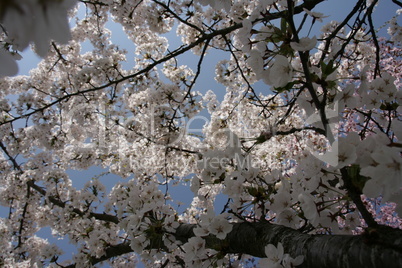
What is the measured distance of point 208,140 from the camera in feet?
20.0

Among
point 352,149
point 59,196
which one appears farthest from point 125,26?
point 352,149

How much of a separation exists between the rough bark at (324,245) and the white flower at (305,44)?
0.83 metres

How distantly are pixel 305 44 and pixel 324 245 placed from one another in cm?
97

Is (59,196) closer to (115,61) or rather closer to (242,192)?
(115,61)

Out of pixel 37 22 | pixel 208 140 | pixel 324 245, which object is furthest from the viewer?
pixel 208 140

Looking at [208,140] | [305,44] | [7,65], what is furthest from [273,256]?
[208,140]

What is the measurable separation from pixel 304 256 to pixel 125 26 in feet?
17.3

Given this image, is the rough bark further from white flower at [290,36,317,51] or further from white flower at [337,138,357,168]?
white flower at [290,36,317,51]

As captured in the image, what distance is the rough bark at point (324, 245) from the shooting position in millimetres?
911

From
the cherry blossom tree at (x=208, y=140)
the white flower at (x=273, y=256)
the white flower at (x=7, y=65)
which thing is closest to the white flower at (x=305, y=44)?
the cherry blossom tree at (x=208, y=140)

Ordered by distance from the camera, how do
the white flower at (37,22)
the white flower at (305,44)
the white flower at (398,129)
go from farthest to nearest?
the white flower at (305,44) → the white flower at (398,129) → the white flower at (37,22)

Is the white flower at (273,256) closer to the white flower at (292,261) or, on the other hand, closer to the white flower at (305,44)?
the white flower at (292,261)

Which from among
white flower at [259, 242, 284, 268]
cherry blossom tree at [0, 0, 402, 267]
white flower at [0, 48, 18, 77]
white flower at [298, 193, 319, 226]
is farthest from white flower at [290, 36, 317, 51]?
white flower at [0, 48, 18, 77]

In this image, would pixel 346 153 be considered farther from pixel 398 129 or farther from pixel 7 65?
pixel 7 65
